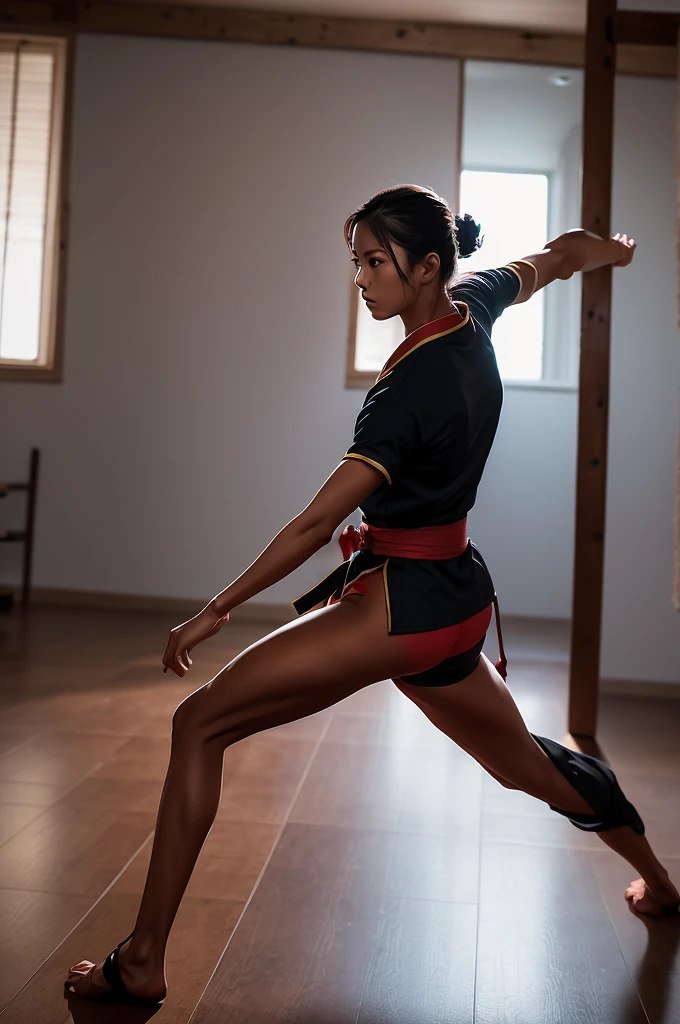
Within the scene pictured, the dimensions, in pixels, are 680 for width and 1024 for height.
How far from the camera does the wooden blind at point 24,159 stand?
5.35 metres

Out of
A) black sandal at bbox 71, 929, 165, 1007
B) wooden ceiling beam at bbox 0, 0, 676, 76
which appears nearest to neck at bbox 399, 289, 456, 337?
black sandal at bbox 71, 929, 165, 1007

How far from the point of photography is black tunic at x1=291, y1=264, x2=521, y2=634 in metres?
1.36

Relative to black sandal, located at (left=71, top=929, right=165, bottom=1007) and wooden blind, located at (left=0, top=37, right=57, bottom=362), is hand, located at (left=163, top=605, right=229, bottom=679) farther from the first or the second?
wooden blind, located at (left=0, top=37, right=57, bottom=362)

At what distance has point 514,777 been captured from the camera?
66.2 inches

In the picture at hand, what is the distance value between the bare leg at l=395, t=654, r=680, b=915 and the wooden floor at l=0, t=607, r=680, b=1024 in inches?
10.1

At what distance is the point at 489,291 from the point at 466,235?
0.53 ft

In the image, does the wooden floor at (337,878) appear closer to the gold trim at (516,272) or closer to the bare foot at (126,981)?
the bare foot at (126,981)

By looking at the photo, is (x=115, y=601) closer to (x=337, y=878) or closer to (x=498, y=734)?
(x=337, y=878)

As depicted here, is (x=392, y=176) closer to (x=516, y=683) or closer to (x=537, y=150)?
(x=537, y=150)

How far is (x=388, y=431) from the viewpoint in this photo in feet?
4.41

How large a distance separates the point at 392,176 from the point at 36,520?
2.72 m

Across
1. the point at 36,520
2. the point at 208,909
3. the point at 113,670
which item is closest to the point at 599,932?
the point at 208,909

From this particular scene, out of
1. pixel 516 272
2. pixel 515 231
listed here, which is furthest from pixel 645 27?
pixel 515 231

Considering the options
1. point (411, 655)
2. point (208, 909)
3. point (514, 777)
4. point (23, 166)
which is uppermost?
point (23, 166)
